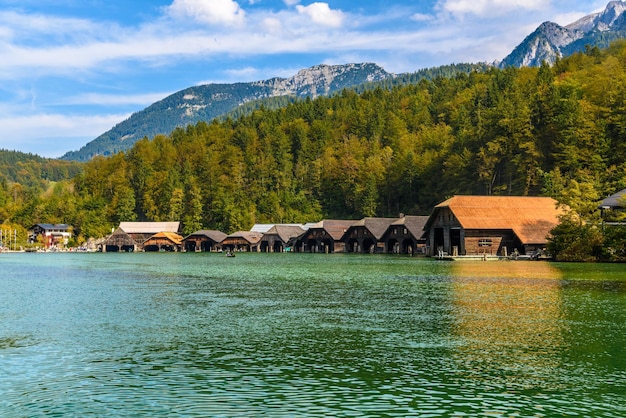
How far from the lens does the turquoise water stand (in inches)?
538

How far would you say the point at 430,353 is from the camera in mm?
18719

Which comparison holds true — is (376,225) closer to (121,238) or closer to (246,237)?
(246,237)

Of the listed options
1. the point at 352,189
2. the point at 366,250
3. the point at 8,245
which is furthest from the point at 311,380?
the point at 8,245

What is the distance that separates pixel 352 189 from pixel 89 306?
11436 centimetres

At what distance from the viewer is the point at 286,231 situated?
12862 cm

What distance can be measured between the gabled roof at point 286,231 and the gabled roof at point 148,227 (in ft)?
101

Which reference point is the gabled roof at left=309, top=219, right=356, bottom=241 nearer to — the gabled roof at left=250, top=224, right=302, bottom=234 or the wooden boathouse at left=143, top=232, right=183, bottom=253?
the gabled roof at left=250, top=224, right=302, bottom=234

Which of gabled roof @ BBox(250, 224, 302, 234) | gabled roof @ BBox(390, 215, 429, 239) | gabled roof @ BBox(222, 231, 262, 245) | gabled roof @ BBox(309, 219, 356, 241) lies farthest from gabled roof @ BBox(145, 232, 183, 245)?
gabled roof @ BBox(390, 215, 429, 239)

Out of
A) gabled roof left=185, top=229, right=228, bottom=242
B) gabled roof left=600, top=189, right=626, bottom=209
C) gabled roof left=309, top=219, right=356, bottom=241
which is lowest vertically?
gabled roof left=185, top=229, right=228, bottom=242

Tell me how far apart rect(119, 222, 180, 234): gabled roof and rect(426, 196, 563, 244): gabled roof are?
81988mm

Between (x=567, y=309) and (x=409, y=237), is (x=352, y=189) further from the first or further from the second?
(x=567, y=309)

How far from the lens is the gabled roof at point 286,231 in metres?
127

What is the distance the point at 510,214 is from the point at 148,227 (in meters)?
91.6

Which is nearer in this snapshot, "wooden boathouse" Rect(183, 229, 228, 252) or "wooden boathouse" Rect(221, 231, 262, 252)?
"wooden boathouse" Rect(221, 231, 262, 252)
